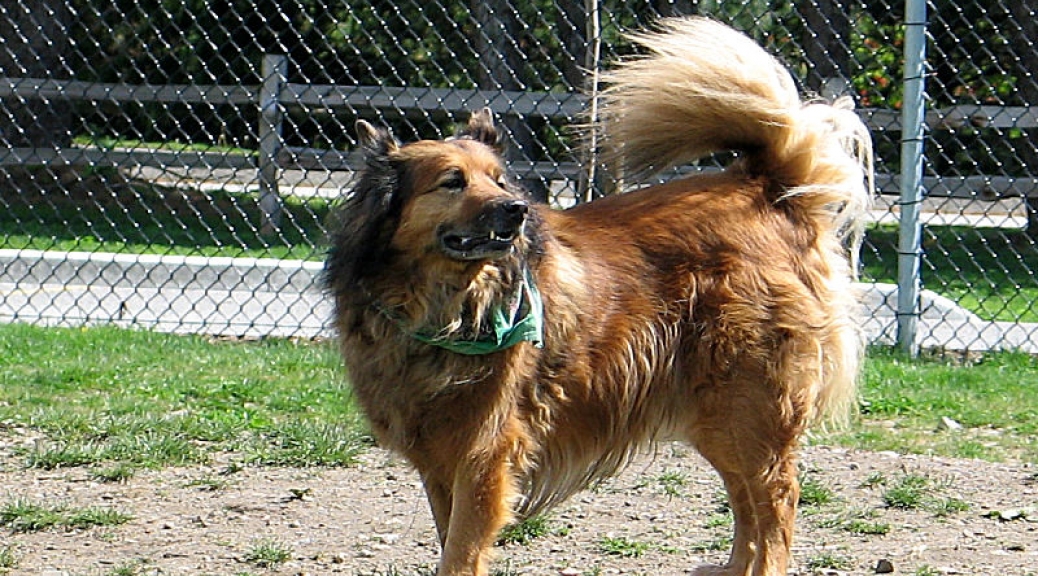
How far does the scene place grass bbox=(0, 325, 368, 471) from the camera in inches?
203

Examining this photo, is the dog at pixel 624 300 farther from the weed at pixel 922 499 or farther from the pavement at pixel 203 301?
the pavement at pixel 203 301

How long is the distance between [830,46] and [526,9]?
3090mm

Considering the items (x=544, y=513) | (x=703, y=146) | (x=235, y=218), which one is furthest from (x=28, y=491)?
(x=235, y=218)

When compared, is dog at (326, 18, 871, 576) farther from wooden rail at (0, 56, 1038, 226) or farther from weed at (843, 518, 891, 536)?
wooden rail at (0, 56, 1038, 226)

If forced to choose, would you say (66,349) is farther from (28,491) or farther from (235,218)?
(235,218)

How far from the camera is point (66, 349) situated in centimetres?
684

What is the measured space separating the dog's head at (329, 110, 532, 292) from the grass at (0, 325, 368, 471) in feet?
2.60

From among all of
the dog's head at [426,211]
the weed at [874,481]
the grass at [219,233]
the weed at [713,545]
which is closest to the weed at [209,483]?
the dog's head at [426,211]

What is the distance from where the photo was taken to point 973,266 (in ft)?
40.8

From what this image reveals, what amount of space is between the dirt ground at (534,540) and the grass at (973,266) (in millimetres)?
4722

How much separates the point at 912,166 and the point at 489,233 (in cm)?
417

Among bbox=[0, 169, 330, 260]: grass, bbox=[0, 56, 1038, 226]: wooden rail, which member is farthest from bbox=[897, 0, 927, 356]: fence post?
bbox=[0, 169, 330, 260]: grass

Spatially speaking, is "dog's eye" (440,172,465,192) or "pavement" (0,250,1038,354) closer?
"dog's eye" (440,172,465,192)

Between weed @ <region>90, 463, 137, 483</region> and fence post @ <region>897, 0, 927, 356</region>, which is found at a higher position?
fence post @ <region>897, 0, 927, 356</region>
